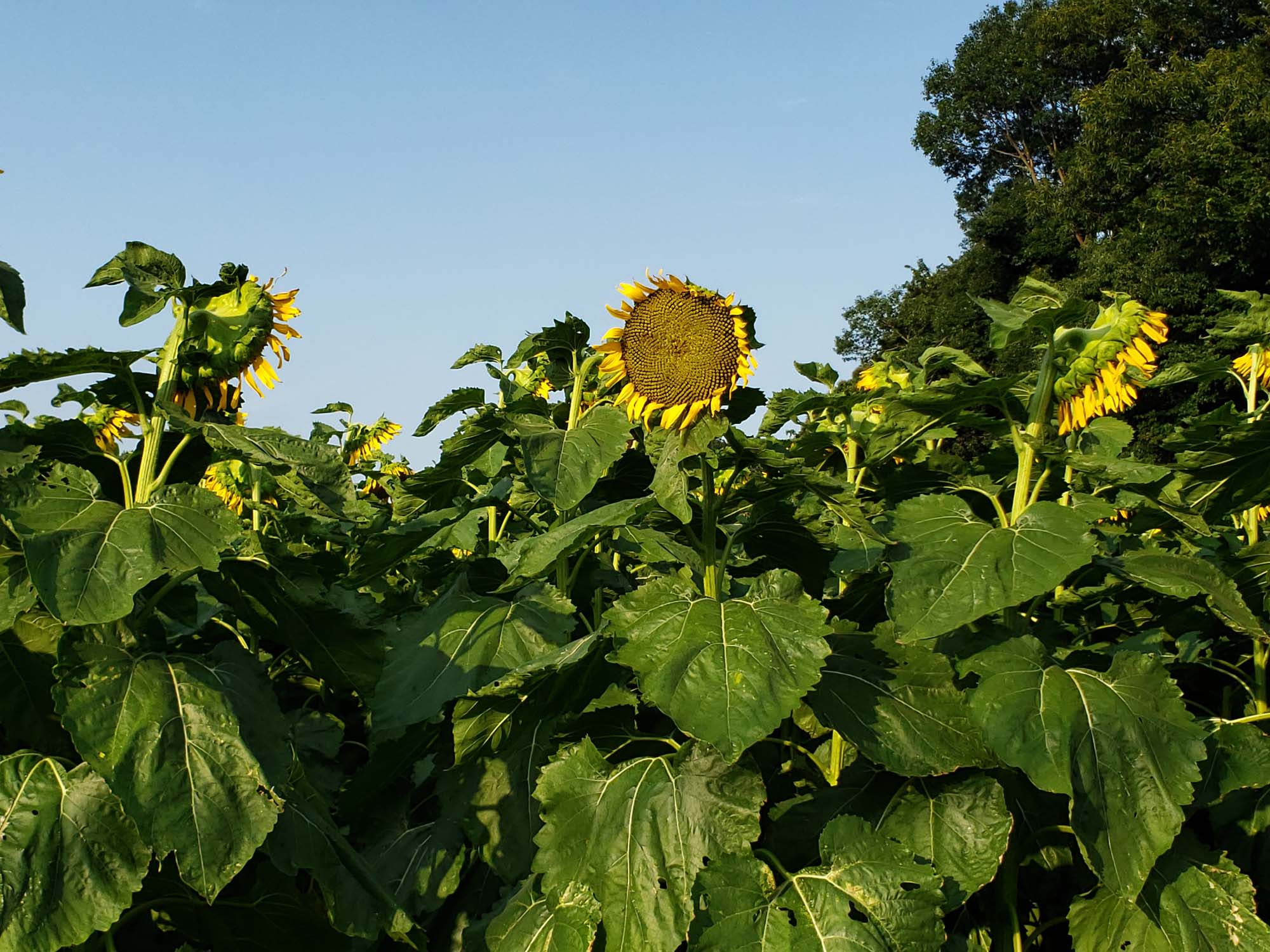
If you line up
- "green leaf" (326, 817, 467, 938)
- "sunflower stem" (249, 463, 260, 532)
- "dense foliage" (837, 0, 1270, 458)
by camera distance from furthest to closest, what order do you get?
1. "dense foliage" (837, 0, 1270, 458)
2. "sunflower stem" (249, 463, 260, 532)
3. "green leaf" (326, 817, 467, 938)

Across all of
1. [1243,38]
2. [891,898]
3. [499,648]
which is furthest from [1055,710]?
[1243,38]

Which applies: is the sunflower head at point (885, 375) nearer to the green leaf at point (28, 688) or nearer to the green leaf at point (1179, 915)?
the green leaf at point (1179, 915)

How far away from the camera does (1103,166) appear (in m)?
25.6

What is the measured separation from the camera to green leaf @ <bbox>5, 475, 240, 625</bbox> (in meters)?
2.17

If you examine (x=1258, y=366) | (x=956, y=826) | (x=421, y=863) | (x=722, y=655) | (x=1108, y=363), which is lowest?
(x=421, y=863)

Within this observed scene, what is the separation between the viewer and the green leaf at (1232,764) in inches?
107

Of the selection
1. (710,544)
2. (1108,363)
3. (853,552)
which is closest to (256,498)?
(710,544)

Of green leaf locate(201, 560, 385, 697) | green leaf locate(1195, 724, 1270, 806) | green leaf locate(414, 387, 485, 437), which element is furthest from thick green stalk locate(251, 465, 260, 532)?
green leaf locate(1195, 724, 1270, 806)

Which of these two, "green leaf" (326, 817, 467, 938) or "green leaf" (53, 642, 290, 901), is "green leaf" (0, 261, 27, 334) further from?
"green leaf" (326, 817, 467, 938)

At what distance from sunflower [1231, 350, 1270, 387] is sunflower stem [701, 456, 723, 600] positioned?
7.82 ft

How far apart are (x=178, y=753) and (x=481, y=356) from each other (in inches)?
84.7

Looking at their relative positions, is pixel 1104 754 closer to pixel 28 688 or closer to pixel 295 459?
pixel 295 459

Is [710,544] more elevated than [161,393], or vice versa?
[161,393]

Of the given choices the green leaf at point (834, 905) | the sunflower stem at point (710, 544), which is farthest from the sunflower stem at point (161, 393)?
the green leaf at point (834, 905)
